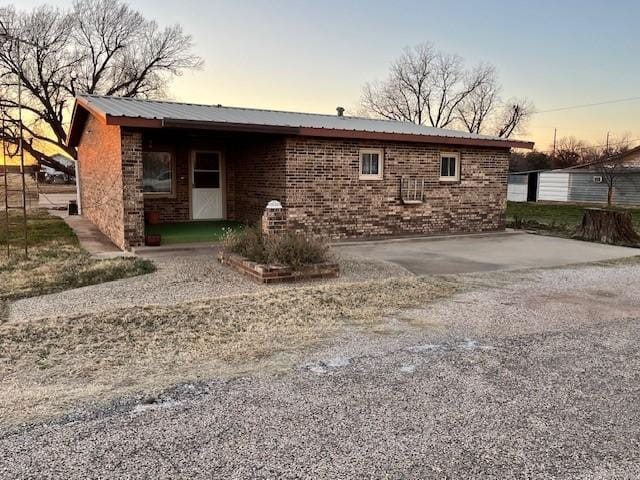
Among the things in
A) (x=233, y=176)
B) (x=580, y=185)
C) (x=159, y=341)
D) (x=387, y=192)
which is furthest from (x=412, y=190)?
(x=580, y=185)

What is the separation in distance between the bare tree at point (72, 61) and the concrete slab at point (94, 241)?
14364 mm

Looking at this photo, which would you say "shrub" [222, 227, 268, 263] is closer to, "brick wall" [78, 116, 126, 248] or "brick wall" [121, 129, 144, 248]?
"brick wall" [121, 129, 144, 248]

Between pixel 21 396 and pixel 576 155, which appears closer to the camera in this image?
pixel 21 396

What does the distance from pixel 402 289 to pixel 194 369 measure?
370 cm

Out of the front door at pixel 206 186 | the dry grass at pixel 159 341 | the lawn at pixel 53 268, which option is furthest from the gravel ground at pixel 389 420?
the front door at pixel 206 186

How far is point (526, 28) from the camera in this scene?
65.2ft

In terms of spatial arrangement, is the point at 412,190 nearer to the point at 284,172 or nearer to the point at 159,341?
the point at 284,172

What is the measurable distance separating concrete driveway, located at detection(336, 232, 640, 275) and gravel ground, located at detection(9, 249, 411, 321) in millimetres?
838

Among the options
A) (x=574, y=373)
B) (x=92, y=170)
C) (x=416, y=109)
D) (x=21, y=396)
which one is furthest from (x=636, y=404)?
(x=416, y=109)

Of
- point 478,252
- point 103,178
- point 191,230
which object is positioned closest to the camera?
point 478,252

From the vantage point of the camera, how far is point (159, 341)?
15.7 feet

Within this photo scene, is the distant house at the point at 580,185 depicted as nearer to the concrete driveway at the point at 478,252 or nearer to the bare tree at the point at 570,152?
the bare tree at the point at 570,152

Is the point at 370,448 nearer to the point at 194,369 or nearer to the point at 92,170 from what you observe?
the point at 194,369

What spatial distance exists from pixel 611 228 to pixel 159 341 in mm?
11785
